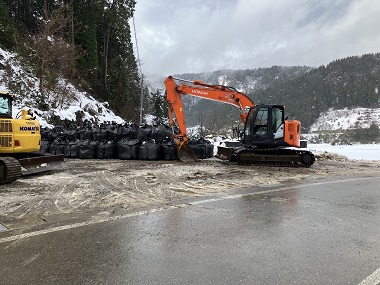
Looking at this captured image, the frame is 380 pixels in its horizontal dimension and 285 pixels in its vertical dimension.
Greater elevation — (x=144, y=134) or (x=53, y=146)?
(x=144, y=134)

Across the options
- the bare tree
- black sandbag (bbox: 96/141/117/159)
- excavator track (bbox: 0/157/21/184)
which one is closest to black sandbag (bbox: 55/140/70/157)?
black sandbag (bbox: 96/141/117/159)

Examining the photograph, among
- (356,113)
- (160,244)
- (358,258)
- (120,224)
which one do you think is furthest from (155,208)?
(356,113)

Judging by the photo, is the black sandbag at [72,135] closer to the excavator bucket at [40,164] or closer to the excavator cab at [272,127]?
the excavator bucket at [40,164]

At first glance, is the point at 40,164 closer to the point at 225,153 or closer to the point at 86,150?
the point at 86,150

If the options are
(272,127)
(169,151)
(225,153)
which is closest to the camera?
(272,127)

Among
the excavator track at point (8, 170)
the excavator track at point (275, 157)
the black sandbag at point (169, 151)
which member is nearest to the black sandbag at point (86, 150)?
the black sandbag at point (169, 151)

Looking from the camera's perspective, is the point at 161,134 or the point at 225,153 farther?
the point at 161,134

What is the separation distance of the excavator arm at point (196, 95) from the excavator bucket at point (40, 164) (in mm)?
5231

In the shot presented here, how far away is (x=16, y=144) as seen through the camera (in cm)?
847

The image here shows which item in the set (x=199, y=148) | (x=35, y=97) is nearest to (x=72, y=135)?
(x=199, y=148)

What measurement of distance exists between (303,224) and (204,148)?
1065cm

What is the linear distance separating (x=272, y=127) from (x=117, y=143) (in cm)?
719

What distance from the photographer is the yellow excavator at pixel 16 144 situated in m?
7.60

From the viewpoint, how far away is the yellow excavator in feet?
24.9
